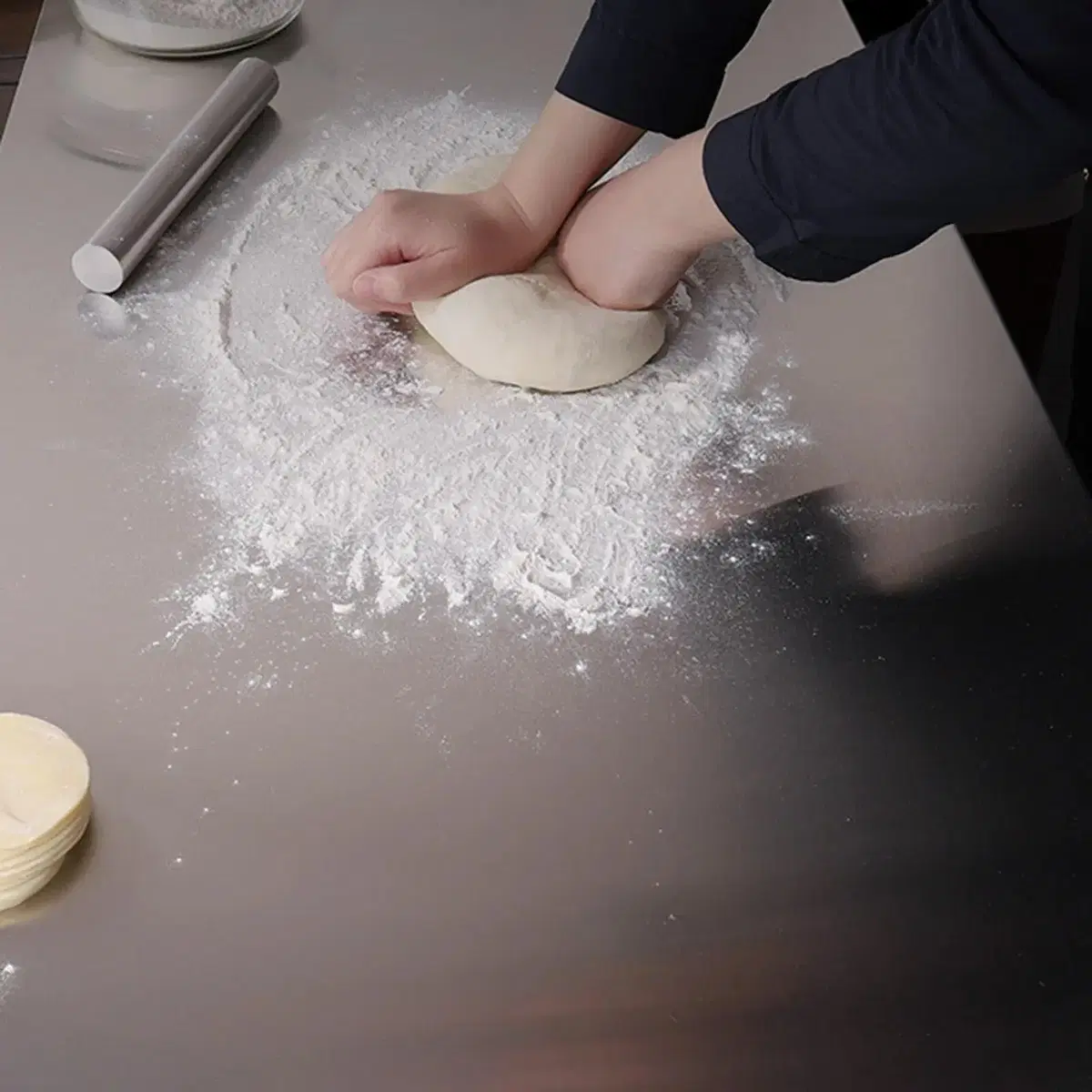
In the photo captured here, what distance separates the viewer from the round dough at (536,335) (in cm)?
84

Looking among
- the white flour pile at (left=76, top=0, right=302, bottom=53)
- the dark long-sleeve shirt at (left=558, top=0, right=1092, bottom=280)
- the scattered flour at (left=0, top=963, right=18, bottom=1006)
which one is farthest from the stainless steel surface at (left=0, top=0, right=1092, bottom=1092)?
the white flour pile at (left=76, top=0, right=302, bottom=53)

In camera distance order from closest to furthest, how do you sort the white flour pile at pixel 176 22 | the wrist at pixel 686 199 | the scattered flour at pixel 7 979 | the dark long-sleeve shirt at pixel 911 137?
the scattered flour at pixel 7 979 → the dark long-sleeve shirt at pixel 911 137 → the wrist at pixel 686 199 → the white flour pile at pixel 176 22

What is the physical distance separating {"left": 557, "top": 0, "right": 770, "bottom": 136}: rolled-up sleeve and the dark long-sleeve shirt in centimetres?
12

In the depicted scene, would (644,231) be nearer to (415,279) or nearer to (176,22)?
(415,279)

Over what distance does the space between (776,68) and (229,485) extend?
617mm

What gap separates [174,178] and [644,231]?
33 cm

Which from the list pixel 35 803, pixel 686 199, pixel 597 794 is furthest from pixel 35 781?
pixel 686 199

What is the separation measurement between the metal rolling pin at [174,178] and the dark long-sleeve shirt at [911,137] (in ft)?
1.21

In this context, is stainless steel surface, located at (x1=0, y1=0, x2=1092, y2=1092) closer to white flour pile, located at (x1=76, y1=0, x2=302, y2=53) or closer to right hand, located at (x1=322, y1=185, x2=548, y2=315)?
right hand, located at (x1=322, y1=185, x2=548, y2=315)

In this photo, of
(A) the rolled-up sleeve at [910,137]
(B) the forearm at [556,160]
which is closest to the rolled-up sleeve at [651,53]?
(B) the forearm at [556,160]

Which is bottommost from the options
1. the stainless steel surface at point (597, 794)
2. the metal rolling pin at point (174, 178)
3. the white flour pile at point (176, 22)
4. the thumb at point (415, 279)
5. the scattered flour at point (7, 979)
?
the stainless steel surface at point (597, 794)

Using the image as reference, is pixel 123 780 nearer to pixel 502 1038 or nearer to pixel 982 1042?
pixel 502 1038

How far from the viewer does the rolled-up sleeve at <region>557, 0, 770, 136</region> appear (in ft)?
2.90

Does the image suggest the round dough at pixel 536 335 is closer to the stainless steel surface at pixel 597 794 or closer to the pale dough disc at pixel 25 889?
the stainless steel surface at pixel 597 794
